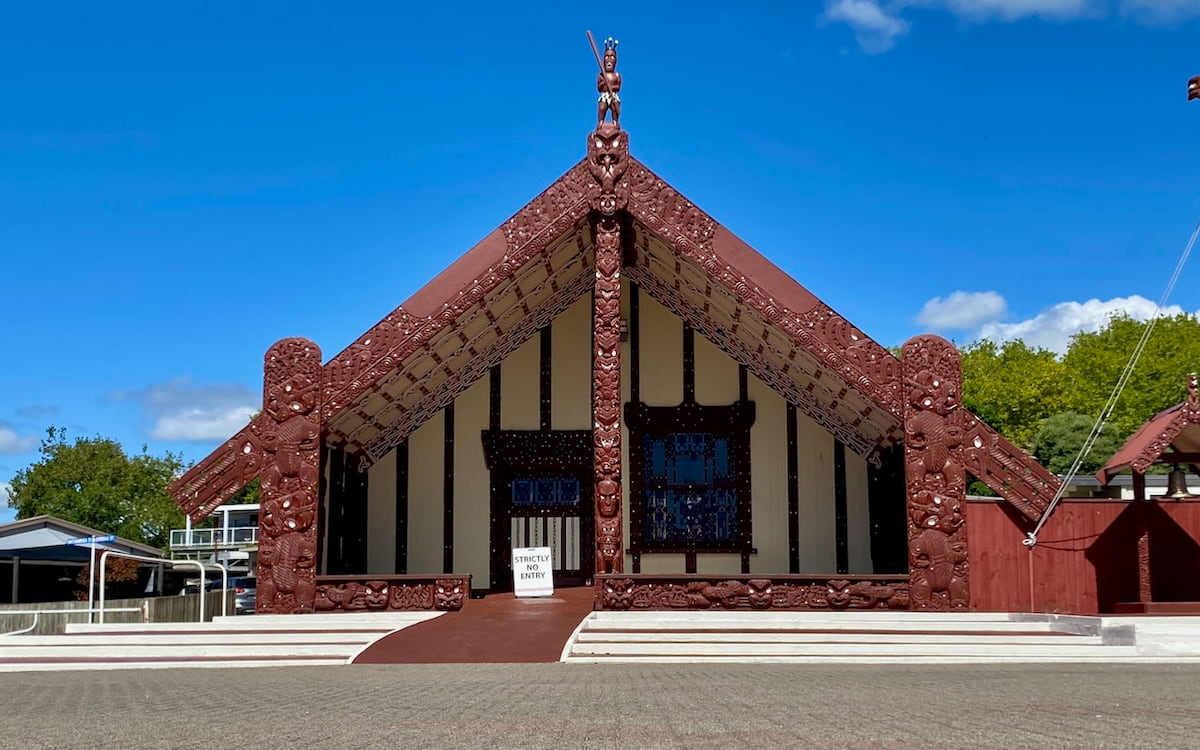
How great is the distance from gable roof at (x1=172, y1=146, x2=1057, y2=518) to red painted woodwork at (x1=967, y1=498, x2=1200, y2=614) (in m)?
0.48

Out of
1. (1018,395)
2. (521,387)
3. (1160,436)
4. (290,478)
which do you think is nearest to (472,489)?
(521,387)

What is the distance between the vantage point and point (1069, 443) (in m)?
39.0

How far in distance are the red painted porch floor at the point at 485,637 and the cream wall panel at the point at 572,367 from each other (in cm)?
422

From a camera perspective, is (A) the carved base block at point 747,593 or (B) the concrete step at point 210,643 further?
(A) the carved base block at point 747,593

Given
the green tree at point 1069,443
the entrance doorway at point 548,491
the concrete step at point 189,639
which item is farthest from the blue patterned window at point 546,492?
the green tree at point 1069,443

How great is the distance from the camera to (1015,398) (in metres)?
48.5

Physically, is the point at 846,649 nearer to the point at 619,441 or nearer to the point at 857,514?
the point at 619,441

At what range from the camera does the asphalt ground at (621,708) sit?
4.84 metres

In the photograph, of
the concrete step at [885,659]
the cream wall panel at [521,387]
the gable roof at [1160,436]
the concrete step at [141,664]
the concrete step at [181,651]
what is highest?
the cream wall panel at [521,387]

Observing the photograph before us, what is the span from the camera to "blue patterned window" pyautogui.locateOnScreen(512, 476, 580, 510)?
16672 millimetres

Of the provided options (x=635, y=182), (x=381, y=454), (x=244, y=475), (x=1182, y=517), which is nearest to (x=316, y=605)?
(x=244, y=475)

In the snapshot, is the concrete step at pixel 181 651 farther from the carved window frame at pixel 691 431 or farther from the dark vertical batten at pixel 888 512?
the dark vertical batten at pixel 888 512

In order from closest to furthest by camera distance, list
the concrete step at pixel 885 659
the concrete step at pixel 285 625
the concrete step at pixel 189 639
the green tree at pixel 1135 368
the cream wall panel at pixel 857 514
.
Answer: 1. the concrete step at pixel 885 659
2. the concrete step at pixel 189 639
3. the concrete step at pixel 285 625
4. the cream wall panel at pixel 857 514
5. the green tree at pixel 1135 368

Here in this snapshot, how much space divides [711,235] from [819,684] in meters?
6.57
